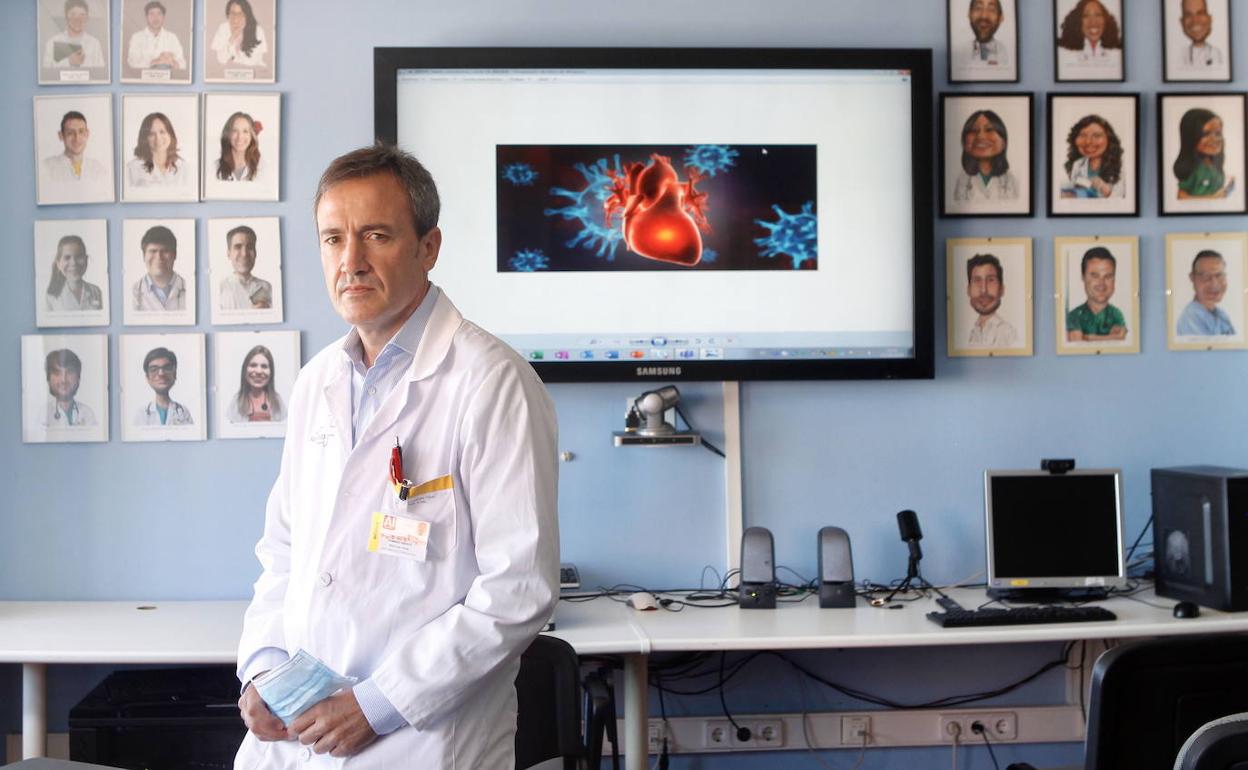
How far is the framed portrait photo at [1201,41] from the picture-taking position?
3.35m

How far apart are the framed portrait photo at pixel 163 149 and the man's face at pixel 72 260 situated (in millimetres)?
195

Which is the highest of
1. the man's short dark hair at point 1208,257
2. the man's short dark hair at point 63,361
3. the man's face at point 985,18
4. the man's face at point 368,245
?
the man's face at point 985,18

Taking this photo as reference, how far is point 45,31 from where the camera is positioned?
3.17 m

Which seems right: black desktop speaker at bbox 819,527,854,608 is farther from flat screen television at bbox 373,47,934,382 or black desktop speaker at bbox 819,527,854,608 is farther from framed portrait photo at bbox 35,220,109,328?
framed portrait photo at bbox 35,220,109,328

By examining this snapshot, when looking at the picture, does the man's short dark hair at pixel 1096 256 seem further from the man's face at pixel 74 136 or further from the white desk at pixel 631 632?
the man's face at pixel 74 136

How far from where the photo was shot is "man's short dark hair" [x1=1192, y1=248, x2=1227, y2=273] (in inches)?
133

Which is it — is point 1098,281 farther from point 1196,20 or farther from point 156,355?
point 156,355

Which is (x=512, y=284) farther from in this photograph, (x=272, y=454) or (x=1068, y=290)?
(x=1068, y=290)

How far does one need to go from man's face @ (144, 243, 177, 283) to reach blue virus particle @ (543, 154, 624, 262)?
110cm

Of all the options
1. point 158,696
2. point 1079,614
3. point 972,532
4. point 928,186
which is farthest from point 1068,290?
point 158,696

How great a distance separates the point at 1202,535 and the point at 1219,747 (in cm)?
176

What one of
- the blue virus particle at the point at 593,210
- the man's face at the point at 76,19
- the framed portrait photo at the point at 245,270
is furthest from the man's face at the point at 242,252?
the blue virus particle at the point at 593,210

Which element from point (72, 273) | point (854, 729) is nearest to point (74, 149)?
point (72, 273)

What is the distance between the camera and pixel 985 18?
3293mm
